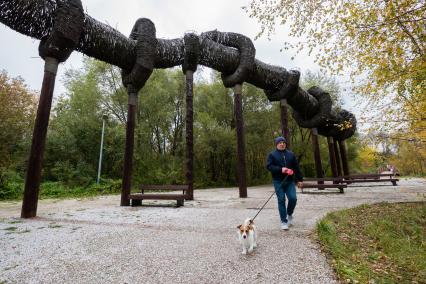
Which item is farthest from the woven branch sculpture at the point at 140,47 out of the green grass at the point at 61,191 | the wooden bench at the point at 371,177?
the green grass at the point at 61,191

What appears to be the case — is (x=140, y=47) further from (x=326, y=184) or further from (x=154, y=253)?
(x=326, y=184)

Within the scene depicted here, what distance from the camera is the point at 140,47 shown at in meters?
8.49

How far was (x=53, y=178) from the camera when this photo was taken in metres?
18.6

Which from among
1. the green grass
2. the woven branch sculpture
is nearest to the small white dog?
the woven branch sculpture

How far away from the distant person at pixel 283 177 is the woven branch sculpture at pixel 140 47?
8.42 ft

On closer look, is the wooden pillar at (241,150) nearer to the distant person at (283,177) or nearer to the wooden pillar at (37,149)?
the distant person at (283,177)

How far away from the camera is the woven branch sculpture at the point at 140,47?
6.42 metres

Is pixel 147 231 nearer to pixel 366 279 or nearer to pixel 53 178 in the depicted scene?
pixel 366 279

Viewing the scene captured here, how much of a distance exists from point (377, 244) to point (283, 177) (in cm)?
180

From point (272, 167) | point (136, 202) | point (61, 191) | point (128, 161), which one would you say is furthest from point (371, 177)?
point (61, 191)

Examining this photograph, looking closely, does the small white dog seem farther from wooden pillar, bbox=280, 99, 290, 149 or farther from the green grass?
the green grass

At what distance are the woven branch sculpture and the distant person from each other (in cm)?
257

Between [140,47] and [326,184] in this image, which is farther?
[326,184]

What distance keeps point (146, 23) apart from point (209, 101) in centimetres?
1397
